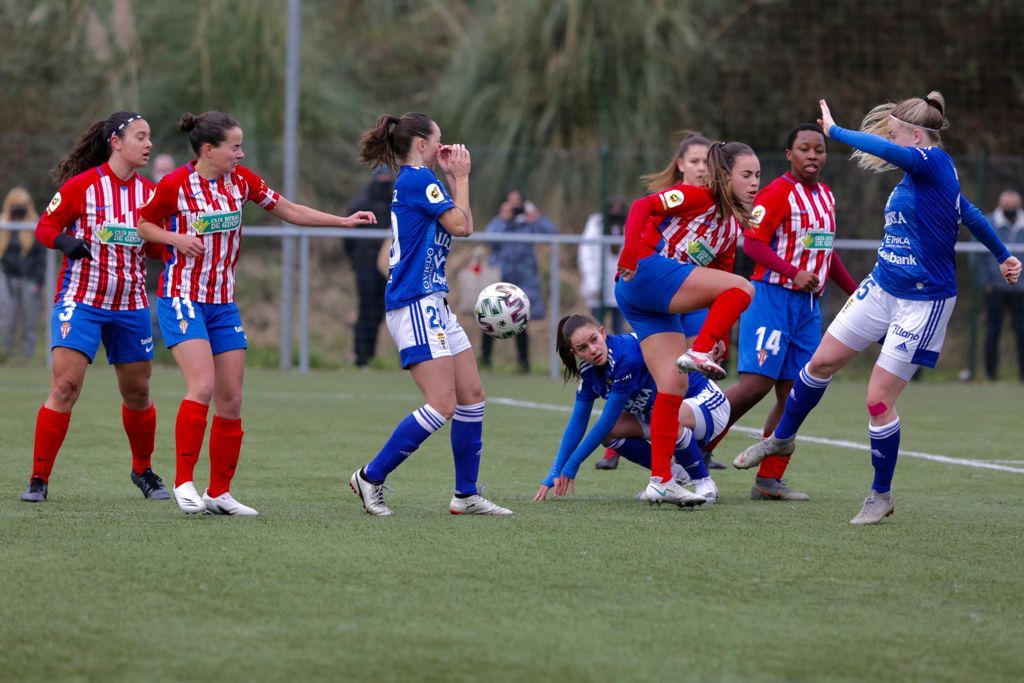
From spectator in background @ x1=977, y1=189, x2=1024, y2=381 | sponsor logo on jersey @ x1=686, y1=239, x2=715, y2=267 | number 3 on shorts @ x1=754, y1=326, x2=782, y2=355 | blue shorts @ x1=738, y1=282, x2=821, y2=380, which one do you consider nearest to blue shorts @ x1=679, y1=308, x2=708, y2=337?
blue shorts @ x1=738, y1=282, x2=821, y2=380

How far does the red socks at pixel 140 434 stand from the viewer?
7234mm

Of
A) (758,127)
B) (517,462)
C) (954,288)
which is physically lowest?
(517,462)

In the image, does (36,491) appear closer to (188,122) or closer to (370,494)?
(370,494)

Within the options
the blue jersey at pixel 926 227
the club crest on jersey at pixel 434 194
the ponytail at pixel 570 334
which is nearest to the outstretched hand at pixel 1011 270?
the blue jersey at pixel 926 227

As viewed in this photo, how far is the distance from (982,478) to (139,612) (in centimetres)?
523

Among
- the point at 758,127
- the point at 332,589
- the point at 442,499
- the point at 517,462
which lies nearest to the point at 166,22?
the point at 758,127

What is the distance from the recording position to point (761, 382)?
7848 millimetres

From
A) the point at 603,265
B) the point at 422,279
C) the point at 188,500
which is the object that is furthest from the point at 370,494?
the point at 603,265

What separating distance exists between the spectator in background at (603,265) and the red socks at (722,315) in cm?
938

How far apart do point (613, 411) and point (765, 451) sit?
0.77 metres

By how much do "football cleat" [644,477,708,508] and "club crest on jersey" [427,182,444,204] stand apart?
1578mm

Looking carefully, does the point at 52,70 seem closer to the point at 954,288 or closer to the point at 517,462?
the point at 517,462

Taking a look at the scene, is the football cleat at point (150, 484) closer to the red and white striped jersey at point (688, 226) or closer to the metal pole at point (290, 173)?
the red and white striped jersey at point (688, 226)

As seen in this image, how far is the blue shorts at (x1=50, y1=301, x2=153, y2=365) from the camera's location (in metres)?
6.94
